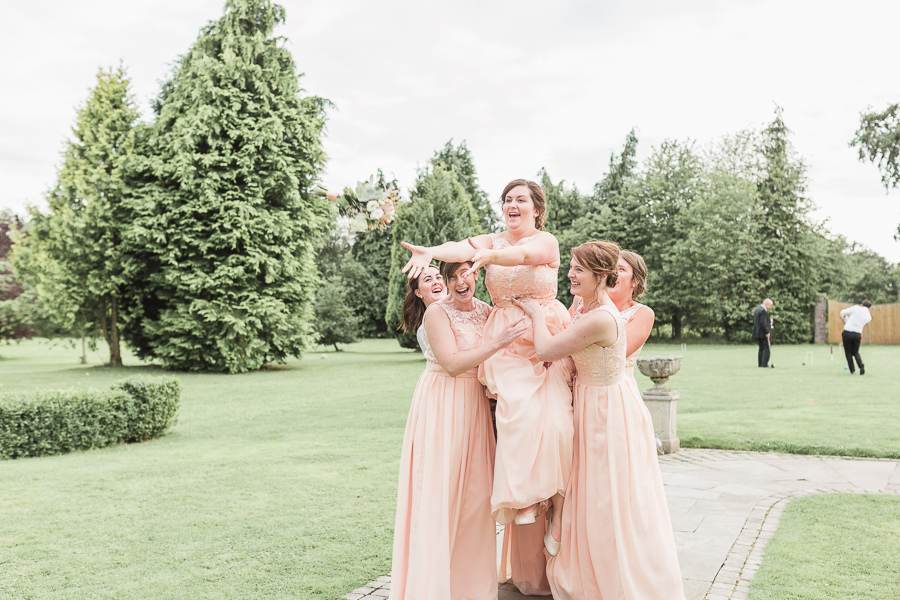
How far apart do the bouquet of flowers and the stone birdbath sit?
4.85 m

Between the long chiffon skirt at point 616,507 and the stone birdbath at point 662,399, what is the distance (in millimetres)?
4514

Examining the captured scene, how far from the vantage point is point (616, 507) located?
336cm

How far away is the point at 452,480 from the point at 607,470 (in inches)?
32.1

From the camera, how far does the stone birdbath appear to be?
783cm

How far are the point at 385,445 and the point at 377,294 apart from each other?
33.2 meters

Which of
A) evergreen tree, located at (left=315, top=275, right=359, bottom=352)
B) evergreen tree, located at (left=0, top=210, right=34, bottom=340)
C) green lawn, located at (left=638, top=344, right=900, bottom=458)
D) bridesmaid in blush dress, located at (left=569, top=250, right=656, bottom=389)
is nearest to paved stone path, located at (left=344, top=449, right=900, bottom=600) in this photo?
green lawn, located at (left=638, top=344, right=900, bottom=458)

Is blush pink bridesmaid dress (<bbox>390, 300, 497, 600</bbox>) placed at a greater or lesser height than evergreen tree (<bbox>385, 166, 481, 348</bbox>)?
lesser

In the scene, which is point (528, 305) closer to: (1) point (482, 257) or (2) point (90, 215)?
(1) point (482, 257)

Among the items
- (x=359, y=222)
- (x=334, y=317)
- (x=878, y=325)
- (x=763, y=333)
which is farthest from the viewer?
(x=878, y=325)

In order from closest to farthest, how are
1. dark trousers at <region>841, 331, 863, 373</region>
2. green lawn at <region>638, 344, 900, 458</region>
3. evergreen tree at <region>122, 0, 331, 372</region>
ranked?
green lawn at <region>638, 344, 900, 458</region> < dark trousers at <region>841, 331, 863, 373</region> < evergreen tree at <region>122, 0, 331, 372</region>

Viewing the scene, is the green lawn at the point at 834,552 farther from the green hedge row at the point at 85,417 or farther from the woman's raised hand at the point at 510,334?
the green hedge row at the point at 85,417

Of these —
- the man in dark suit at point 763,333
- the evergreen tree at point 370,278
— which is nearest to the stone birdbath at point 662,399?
the man in dark suit at point 763,333

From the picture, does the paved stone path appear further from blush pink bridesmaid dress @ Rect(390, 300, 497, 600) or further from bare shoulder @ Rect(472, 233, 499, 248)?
bare shoulder @ Rect(472, 233, 499, 248)

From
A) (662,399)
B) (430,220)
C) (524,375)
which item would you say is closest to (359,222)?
(524,375)
